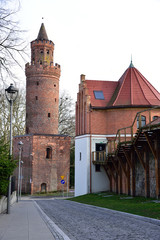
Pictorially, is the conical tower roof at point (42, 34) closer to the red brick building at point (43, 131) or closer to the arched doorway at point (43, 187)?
the red brick building at point (43, 131)

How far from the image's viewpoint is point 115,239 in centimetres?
816

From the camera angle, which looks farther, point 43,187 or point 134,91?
point 43,187

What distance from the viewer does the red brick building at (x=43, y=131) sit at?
47.1m

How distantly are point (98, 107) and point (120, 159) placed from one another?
8457 mm

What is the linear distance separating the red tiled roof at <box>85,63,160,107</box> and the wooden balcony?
5150 mm

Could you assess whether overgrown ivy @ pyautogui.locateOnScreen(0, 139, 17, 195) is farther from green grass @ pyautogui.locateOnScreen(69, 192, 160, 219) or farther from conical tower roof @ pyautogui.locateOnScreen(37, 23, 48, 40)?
Answer: conical tower roof @ pyautogui.locateOnScreen(37, 23, 48, 40)

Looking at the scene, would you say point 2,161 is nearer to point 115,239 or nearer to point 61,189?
point 115,239

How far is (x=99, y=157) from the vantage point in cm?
3144

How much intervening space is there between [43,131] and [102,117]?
55.4ft

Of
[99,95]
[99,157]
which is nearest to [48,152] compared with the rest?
[99,95]

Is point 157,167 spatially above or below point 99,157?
below

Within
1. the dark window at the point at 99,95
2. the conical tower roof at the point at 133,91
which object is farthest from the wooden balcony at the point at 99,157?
the dark window at the point at 99,95

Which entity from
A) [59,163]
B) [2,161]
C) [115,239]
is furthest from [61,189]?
[115,239]

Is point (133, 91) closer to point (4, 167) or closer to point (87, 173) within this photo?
point (87, 173)
